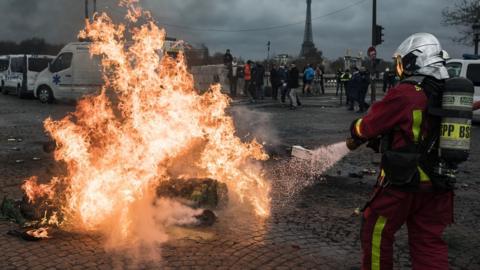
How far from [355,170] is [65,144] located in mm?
4979

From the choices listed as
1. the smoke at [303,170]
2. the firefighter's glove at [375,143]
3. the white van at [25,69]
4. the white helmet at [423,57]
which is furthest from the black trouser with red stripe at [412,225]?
the white van at [25,69]

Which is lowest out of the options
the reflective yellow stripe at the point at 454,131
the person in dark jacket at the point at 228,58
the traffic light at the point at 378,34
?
the reflective yellow stripe at the point at 454,131

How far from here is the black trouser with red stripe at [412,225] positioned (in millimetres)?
3379

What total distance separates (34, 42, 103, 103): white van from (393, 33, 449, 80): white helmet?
17400 mm

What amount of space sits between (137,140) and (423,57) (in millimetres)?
3444

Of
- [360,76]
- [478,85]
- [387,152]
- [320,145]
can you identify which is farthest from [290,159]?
[360,76]

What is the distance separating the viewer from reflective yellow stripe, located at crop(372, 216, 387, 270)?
341 cm

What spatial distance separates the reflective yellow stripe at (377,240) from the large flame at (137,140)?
7.99ft

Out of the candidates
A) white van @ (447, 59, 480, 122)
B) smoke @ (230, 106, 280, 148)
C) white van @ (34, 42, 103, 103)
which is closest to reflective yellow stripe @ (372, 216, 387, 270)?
smoke @ (230, 106, 280, 148)

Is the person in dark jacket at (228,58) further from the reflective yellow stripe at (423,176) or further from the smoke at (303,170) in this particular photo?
the reflective yellow stripe at (423,176)

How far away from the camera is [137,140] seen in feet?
18.9

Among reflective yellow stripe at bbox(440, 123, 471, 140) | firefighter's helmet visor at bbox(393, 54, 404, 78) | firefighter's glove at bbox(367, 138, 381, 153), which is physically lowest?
firefighter's glove at bbox(367, 138, 381, 153)

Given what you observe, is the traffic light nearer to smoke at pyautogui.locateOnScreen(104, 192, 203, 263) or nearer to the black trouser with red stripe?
smoke at pyautogui.locateOnScreen(104, 192, 203, 263)

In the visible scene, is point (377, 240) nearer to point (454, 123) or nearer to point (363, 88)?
point (454, 123)
